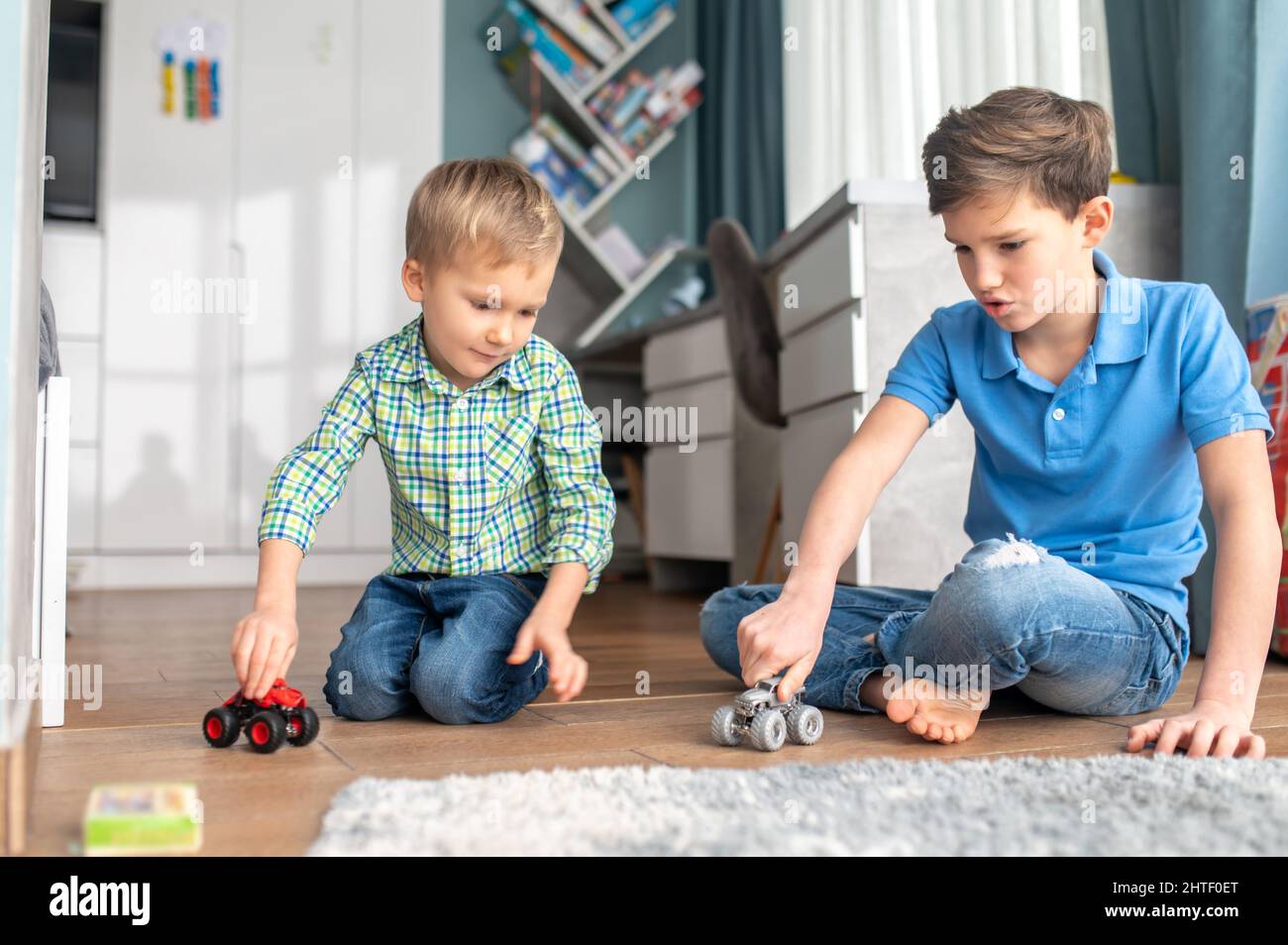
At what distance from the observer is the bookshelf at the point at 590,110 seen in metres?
4.21

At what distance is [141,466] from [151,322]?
1.36ft

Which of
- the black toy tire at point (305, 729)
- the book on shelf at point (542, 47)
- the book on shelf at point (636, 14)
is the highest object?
the book on shelf at point (636, 14)

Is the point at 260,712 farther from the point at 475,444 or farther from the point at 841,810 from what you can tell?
the point at 841,810

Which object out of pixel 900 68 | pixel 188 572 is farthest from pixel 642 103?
pixel 188 572

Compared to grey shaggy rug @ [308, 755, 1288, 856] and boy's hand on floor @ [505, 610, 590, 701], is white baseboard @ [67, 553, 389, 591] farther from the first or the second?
grey shaggy rug @ [308, 755, 1288, 856]

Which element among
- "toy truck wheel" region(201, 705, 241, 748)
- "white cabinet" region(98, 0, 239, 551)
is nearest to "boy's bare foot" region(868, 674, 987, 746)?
"toy truck wheel" region(201, 705, 241, 748)

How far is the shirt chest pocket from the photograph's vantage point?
4.00ft

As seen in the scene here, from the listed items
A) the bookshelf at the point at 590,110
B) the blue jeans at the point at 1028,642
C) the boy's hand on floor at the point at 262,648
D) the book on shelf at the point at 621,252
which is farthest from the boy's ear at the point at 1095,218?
the book on shelf at the point at 621,252

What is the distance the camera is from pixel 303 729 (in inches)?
40.5

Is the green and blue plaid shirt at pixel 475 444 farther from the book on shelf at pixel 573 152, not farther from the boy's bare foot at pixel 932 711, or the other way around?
the book on shelf at pixel 573 152

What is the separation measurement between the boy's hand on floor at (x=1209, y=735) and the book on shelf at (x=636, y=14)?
12.7 ft

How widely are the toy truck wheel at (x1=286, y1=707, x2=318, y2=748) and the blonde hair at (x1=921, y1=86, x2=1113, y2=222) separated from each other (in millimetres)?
751
